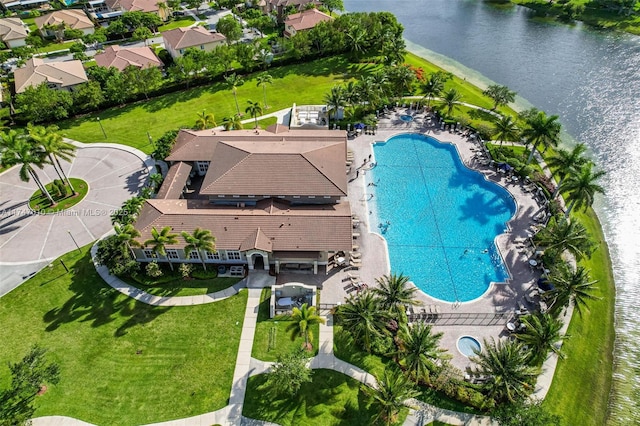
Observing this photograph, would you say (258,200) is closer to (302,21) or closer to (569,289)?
(569,289)

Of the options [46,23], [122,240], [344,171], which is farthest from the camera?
[46,23]

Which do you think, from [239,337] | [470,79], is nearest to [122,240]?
[239,337]

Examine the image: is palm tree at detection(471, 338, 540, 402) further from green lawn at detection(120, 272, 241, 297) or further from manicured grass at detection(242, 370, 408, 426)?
green lawn at detection(120, 272, 241, 297)

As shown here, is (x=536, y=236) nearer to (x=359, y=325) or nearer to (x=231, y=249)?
(x=359, y=325)

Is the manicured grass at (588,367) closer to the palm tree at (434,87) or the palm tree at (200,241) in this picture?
the palm tree at (200,241)

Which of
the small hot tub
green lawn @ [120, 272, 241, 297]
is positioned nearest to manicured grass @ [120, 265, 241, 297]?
green lawn @ [120, 272, 241, 297]

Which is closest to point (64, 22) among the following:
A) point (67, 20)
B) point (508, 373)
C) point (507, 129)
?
point (67, 20)

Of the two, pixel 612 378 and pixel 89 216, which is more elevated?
pixel 89 216
